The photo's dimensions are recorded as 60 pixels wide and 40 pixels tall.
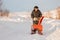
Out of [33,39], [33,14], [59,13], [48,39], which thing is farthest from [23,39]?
[59,13]

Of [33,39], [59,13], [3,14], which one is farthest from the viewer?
[3,14]

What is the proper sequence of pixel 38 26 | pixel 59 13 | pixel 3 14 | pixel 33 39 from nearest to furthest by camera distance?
pixel 33 39, pixel 38 26, pixel 59 13, pixel 3 14

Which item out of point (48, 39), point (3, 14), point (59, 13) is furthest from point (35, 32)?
point (3, 14)

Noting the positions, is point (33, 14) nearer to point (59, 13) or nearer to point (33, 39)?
point (33, 39)

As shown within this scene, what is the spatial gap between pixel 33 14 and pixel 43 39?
190 cm

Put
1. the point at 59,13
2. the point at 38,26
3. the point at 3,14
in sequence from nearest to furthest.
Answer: the point at 38,26 < the point at 59,13 < the point at 3,14

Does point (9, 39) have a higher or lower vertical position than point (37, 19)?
lower

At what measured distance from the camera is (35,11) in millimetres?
11445

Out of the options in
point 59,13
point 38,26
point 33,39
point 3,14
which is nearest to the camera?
point 33,39

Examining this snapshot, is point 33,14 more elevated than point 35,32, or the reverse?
point 33,14

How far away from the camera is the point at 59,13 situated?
37844 millimetres

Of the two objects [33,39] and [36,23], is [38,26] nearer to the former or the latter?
[36,23]

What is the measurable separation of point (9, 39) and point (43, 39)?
1490mm

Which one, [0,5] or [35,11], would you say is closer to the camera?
[35,11]
